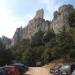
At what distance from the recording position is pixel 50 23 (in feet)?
548

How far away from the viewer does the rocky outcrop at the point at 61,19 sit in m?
141

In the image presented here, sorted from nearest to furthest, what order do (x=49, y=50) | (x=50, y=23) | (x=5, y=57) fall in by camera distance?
(x=5, y=57)
(x=49, y=50)
(x=50, y=23)

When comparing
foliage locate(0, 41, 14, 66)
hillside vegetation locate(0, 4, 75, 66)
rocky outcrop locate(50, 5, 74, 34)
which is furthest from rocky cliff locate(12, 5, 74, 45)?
foliage locate(0, 41, 14, 66)

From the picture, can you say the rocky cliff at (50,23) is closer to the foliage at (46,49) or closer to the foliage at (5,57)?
the foliage at (46,49)

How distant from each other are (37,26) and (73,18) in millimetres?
56322

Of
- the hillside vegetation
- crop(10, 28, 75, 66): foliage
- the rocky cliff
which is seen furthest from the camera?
the rocky cliff

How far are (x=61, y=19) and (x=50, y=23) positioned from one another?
19642 millimetres

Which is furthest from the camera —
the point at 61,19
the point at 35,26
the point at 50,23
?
the point at 35,26

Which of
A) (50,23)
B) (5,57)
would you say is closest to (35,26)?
(50,23)

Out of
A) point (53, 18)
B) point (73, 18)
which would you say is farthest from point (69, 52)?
point (53, 18)

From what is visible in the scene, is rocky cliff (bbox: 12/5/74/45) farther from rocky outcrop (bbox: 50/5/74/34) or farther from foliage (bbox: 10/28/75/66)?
foliage (bbox: 10/28/75/66)

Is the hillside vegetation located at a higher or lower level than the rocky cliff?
lower

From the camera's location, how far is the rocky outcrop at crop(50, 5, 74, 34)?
14146 centimetres

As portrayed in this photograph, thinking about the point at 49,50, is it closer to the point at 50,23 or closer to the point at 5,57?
the point at 5,57
